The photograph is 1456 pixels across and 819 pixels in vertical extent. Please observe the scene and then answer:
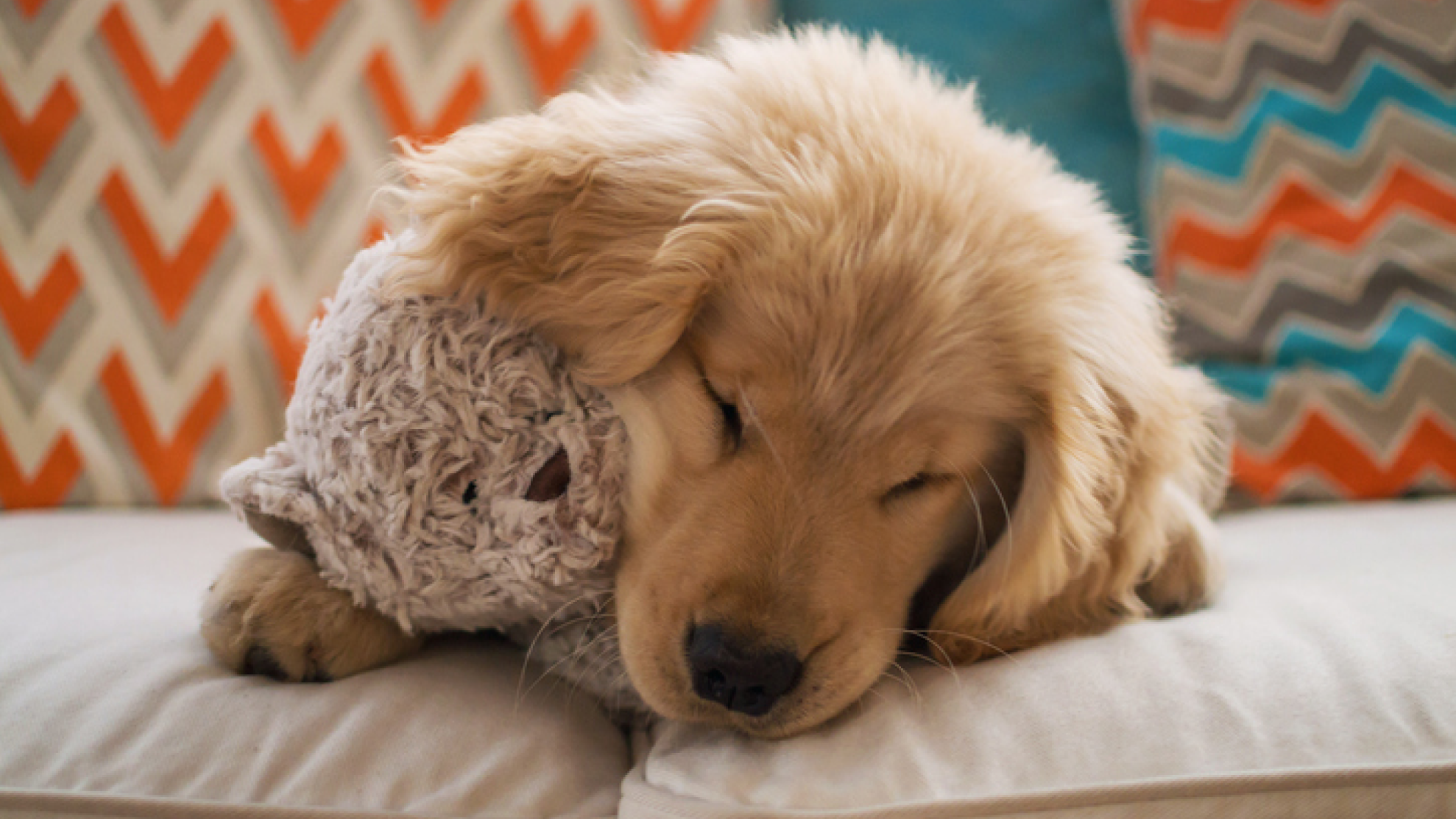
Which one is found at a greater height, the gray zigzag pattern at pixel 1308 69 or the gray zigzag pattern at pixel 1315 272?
the gray zigzag pattern at pixel 1308 69

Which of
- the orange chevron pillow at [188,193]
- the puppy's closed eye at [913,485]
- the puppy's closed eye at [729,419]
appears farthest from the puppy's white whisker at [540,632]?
the orange chevron pillow at [188,193]

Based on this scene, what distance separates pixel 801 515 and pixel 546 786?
1.35 feet

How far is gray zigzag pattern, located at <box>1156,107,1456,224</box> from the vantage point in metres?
2.23

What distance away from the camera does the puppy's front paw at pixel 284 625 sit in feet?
3.78

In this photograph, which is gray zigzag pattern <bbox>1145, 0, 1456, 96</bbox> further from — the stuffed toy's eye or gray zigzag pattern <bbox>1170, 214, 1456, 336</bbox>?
the stuffed toy's eye

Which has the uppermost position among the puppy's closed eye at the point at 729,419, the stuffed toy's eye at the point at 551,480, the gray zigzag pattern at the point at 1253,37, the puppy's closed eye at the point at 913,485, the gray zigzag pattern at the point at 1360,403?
the gray zigzag pattern at the point at 1253,37

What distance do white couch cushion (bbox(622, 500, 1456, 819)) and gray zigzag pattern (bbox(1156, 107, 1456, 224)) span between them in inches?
49.9

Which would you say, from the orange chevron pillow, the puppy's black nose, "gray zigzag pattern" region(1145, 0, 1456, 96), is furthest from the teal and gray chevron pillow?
the puppy's black nose

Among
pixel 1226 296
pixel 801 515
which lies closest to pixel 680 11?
pixel 1226 296

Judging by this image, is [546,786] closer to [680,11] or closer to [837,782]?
[837,782]

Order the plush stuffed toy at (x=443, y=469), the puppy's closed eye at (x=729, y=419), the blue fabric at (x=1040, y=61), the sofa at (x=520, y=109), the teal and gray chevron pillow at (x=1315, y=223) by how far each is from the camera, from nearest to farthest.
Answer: the plush stuffed toy at (x=443, y=469), the puppy's closed eye at (x=729, y=419), the sofa at (x=520, y=109), the teal and gray chevron pillow at (x=1315, y=223), the blue fabric at (x=1040, y=61)

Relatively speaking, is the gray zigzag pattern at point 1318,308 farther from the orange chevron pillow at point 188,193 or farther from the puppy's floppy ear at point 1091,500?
the orange chevron pillow at point 188,193

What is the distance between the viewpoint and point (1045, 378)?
1285 millimetres

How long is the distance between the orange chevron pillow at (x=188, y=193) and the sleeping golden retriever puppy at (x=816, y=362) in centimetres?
105
